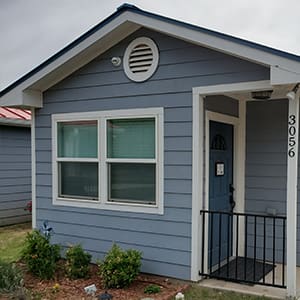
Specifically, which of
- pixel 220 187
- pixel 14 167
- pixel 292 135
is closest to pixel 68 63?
pixel 220 187

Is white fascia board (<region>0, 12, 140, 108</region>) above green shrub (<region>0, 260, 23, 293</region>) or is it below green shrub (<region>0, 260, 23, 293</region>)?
above

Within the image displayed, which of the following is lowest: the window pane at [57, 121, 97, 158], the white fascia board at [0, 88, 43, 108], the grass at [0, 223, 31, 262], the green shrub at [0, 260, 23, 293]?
the grass at [0, 223, 31, 262]

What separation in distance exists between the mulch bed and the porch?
452mm

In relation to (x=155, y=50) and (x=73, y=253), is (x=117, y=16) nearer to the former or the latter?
(x=155, y=50)

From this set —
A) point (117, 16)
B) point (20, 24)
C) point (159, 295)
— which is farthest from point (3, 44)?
point (159, 295)

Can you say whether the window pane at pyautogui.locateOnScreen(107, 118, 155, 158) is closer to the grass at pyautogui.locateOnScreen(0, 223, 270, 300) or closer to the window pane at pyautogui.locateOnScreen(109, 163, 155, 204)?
the window pane at pyautogui.locateOnScreen(109, 163, 155, 204)

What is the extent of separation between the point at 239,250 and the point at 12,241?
434cm

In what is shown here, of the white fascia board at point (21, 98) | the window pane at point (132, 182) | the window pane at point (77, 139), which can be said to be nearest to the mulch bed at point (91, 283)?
the window pane at point (132, 182)

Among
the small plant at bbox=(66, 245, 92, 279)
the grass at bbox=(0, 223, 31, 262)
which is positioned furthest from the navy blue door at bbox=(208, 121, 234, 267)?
the grass at bbox=(0, 223, 31, 262)

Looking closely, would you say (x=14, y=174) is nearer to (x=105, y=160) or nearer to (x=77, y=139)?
(x=77, y=139)

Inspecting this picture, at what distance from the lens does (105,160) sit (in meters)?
5.45

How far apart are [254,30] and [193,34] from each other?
790 centimetres

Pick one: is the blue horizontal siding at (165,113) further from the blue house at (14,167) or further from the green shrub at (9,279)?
the blue house at (14,167)

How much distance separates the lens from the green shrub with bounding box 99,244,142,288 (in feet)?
15.1
